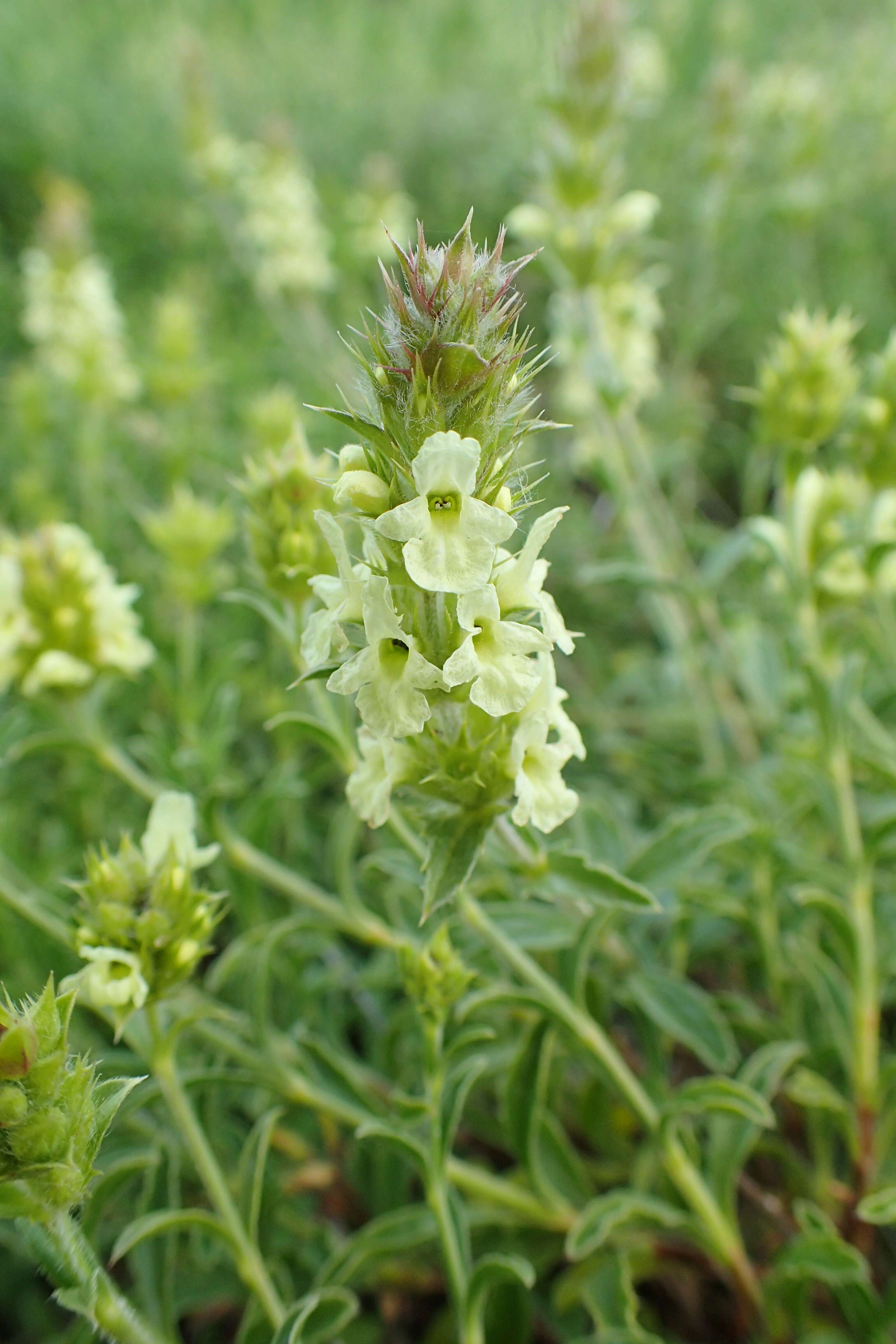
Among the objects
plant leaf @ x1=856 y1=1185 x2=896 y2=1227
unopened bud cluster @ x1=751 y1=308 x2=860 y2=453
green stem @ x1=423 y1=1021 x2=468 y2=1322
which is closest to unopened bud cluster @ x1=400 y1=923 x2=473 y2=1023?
green stem @ x1=423 y1=1021 x2=468 y2=1322

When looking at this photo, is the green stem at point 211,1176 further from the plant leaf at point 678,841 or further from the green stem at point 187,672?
the green stem at point 187,672

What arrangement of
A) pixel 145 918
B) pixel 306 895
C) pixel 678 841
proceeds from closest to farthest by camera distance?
1. pixel 145 918
2. pixel 678 841
3. pixel 306 895

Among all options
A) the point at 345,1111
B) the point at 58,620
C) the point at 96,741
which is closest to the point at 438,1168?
the point at 345,1111

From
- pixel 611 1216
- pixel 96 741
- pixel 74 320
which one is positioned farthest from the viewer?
pixel 74 320

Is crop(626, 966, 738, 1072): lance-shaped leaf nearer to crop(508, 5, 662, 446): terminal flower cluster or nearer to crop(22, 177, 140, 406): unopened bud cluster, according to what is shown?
crop(508, 5, 662, 446): terminal flower cluster

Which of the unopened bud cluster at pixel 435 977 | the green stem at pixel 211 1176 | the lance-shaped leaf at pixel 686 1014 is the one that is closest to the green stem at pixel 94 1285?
the green stem at pixel 211 1176

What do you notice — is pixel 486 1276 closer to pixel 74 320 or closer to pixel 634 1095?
pixel 634 1095
